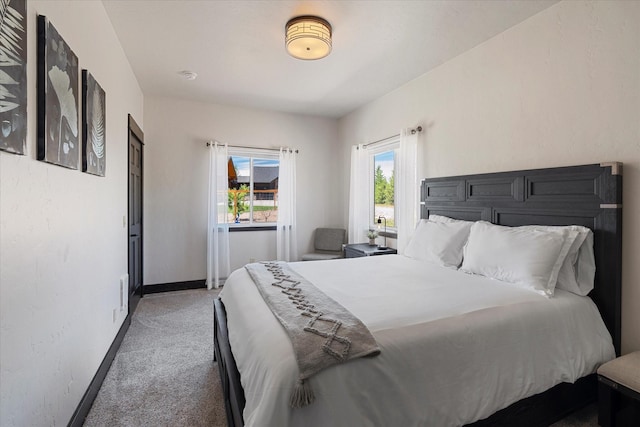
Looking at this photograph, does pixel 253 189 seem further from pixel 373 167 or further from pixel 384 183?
pixel 384 183

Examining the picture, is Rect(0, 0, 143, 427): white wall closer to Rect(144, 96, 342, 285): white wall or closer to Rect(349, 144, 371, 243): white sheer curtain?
Rect(144, 96, 342, 285): white wall

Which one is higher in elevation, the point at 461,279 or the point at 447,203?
the point at 447,203

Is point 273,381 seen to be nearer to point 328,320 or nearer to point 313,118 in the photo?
point 328,320

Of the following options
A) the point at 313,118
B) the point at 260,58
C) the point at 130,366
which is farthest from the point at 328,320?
the point at 313,118

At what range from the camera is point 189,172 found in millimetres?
4508

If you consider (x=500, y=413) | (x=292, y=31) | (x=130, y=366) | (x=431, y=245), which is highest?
(x=292, y=31)

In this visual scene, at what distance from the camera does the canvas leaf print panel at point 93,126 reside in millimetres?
1871

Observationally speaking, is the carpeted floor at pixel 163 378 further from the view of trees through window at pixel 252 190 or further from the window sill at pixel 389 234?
the window sill at pixel 389 234

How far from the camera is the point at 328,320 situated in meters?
1.38

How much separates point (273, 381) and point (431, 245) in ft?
6.87

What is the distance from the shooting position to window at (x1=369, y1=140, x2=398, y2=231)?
4.29 metres

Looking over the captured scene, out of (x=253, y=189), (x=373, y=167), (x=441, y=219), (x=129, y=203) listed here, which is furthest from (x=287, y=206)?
(x=441, y=219)

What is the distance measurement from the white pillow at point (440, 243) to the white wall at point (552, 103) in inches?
24.0

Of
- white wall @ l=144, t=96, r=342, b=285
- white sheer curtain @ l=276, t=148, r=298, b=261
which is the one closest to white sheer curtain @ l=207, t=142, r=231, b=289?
white wall @ l=144, t=96, r=342, b=285
